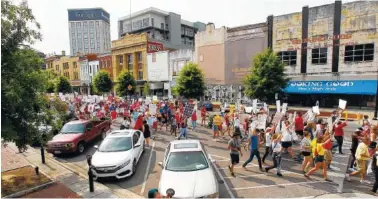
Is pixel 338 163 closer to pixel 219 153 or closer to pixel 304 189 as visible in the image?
pixel 304 189

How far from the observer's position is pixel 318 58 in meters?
27.1

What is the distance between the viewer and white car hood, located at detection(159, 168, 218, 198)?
681cm

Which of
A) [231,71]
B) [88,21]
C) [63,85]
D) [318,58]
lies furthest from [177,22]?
[88,21]

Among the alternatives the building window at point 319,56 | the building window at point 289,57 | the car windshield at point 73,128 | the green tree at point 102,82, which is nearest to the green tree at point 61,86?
the green tree at point 102,82

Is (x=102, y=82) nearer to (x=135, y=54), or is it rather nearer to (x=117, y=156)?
(x=135, y=54)

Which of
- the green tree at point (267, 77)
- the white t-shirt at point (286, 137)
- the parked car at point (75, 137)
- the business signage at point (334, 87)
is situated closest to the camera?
the white t-shirt at point (286, 137)

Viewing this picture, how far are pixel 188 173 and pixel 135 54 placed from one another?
46327mm

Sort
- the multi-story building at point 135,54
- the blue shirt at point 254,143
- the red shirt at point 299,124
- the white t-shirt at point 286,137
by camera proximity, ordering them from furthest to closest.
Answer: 1. the multi-story building at point 135,54
2. the red shirt at point 299,124
3. the white t-shirt at point 286,137
4. the blue shirt at point 254,143

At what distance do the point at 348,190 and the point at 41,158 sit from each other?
40.7 ft

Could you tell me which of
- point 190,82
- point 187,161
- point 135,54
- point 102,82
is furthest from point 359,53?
point 102,82

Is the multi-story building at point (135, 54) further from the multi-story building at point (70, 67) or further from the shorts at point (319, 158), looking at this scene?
the shorts at point (319, 158)

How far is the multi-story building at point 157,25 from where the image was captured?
225 ft

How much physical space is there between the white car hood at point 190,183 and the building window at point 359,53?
928 inches

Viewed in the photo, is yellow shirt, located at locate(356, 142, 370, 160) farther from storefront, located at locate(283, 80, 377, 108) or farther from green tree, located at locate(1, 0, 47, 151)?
storefront, located at locate(283, 80, 377, 108)
